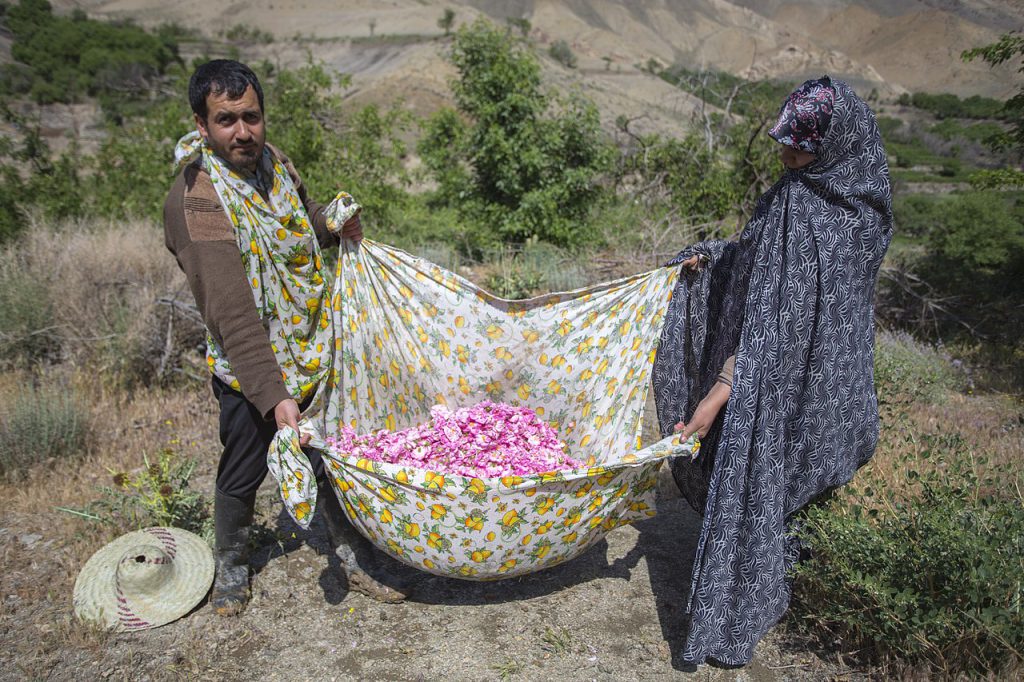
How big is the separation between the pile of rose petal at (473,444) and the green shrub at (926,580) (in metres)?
1.03

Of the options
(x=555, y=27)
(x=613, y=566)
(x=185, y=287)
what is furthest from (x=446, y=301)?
(x=555, y=27)

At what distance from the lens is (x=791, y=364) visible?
84.2 inches

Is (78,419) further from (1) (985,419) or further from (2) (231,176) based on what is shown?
(1) (985,419)

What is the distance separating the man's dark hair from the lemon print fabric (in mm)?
788

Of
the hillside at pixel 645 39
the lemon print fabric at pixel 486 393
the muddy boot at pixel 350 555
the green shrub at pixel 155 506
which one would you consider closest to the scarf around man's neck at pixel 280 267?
the lemon print fabric at pixel 486 393

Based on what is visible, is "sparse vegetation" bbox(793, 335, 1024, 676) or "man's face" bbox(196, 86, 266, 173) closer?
"sparse vegetation" bbox(793, 335, 1024, 676)

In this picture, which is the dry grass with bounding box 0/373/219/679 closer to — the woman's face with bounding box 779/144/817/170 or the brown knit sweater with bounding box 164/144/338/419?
the brown knit sweater with bounding box 164/144/338/419

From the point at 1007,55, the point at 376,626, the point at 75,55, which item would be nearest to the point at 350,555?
the point at 376,626

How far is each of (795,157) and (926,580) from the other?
1.39 m

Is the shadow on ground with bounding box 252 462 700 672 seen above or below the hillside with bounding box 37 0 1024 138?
below

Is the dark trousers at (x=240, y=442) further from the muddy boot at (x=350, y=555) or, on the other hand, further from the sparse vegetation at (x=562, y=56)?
the sparse vegetation at (x=562, y=56)

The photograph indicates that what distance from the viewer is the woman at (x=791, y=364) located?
78.9 inches

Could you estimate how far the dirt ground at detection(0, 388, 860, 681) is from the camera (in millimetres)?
2342

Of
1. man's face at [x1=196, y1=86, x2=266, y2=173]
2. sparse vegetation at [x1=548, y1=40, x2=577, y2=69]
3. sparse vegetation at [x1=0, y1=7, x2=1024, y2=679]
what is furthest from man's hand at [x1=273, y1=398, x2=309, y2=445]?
sparse vegetation at [x1=548, y1=40, x2=577, y2=69]
